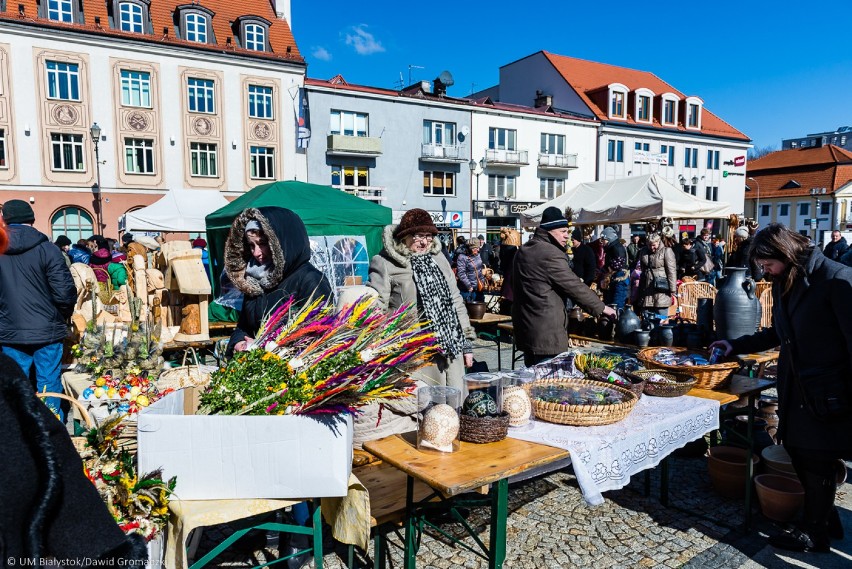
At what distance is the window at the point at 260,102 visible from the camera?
22.1 m

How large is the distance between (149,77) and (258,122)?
156 inches

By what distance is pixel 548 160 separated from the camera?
2873cm

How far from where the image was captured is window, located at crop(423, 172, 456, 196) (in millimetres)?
26359

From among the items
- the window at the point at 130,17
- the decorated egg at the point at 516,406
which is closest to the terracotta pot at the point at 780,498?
the decorated egg at the point at 516,406

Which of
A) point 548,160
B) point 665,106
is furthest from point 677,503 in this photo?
point 665,106

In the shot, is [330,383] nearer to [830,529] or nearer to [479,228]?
[830,529]

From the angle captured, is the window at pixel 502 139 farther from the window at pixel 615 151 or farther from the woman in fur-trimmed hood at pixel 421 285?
the woman in fur-trimmed hood at pixel 421 285

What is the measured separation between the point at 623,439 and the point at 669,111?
34.8 m

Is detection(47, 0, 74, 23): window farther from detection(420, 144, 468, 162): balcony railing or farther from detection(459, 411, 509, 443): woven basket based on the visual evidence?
detection(459, 411, 509, 443): woven basket

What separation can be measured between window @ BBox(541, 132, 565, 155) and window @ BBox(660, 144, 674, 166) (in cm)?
667

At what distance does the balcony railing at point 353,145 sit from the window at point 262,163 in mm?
2377

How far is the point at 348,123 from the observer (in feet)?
78.9

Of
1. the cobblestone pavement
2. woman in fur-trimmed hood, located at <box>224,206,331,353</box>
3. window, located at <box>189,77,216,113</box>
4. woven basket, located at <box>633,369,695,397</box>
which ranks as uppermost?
window, located at <box>189,77,216,113</box>

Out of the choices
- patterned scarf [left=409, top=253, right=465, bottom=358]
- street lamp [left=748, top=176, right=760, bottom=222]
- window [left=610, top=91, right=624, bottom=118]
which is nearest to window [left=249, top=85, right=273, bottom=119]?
window [left=610, top=91, right=624, bottom=118]
